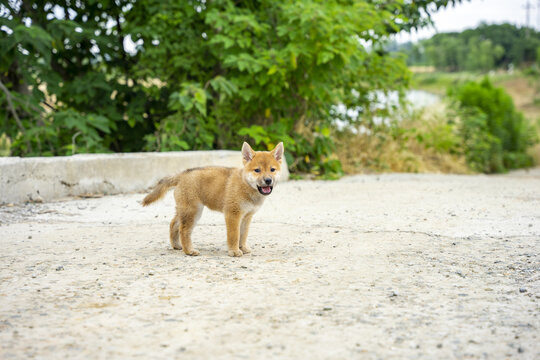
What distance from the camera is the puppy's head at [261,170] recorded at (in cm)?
528

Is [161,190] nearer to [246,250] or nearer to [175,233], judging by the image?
[175,233]

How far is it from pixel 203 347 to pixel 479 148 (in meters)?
13.8

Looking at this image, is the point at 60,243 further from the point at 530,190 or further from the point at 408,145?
the point at 408,145

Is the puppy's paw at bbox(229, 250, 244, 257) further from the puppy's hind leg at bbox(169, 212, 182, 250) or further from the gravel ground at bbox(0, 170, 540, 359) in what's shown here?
the puppy's hind leg at bbox(169, 212, 182, 250)

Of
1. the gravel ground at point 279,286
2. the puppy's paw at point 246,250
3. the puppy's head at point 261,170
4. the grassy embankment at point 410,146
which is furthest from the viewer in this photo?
the grassy embankment at point 410,146

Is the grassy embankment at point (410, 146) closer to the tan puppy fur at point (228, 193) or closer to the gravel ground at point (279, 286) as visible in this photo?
the gravel ground at point (279, 286)

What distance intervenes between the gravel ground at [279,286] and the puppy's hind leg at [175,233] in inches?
5.8

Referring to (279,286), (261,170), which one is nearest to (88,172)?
(261,170)

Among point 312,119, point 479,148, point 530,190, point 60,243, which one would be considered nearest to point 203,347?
point 60,243

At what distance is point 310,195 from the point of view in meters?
8.92

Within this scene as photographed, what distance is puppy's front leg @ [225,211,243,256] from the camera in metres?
5.35

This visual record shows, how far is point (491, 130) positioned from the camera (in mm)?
17484

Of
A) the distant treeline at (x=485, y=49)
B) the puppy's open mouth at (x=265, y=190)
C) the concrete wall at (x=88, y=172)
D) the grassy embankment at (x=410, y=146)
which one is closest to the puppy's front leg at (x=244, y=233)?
the puppy's open mouth at (x=265, y=190)

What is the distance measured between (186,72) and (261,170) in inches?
254
